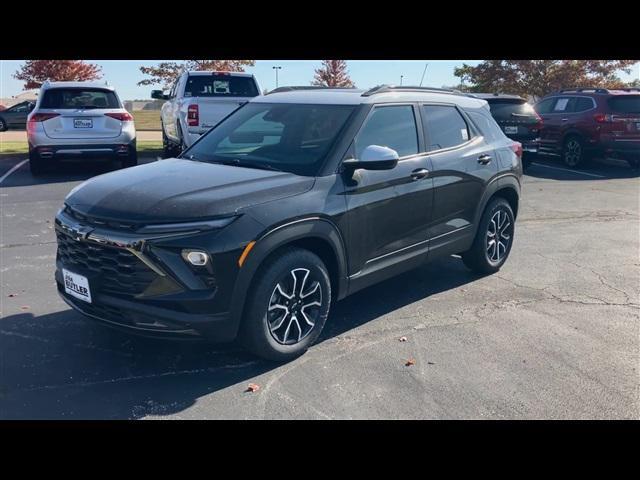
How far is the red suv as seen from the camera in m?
14.1

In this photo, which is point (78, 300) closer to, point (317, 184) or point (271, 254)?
point (271, 254)

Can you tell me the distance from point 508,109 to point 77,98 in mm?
8976

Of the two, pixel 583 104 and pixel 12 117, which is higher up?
pixel 583 104

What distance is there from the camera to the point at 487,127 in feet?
19.4

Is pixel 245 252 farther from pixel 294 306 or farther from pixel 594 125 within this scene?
pixel 594 125

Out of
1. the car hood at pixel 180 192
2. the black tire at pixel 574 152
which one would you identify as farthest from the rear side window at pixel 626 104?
the car hood at pixel 180 192

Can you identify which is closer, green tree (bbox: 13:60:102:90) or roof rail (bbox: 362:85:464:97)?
roof rail (bbox: 362:85:464:97)

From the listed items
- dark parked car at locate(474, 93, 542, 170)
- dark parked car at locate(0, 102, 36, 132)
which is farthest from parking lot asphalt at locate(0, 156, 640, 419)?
dark parked car at locate(0, 102, 36, 132)

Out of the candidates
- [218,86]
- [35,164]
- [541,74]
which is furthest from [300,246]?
[541,74]

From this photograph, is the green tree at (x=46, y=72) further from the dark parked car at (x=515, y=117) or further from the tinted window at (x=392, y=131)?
the tinted window at (x=392, y=131)

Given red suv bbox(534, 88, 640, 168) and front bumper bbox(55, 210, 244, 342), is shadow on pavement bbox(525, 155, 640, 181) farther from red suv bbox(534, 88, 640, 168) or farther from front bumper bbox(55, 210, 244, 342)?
front bumper bbox(55, 210, 244, 342)

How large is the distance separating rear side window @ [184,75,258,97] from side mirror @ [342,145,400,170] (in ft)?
26.6

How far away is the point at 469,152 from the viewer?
5.49 meters
